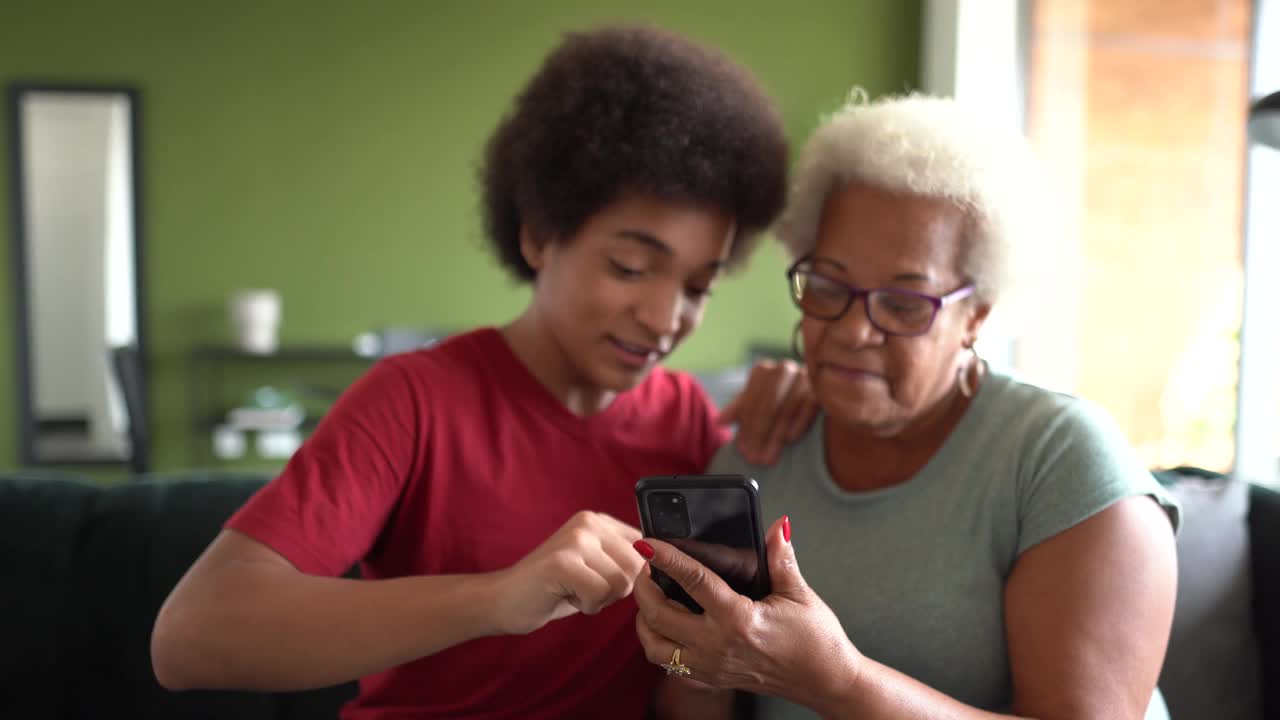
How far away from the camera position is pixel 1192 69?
4.84 metres

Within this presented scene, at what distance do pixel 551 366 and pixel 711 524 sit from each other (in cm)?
52

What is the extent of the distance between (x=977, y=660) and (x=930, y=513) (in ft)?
0.59

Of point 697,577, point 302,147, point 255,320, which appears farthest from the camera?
point 302,147

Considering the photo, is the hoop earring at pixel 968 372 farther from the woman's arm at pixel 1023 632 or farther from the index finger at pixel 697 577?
the index finger at pixel 697 577

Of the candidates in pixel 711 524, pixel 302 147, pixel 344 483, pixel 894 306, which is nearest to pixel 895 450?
pixel 894 306

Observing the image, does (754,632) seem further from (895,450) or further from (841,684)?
(895,450)

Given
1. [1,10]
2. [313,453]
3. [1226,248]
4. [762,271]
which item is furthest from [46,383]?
[1226,248]

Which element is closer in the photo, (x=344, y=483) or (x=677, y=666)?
(x=677, y=666)

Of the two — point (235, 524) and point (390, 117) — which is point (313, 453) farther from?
point (390, 117)

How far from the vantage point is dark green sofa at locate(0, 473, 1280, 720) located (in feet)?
5.28

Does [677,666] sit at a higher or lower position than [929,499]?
lower

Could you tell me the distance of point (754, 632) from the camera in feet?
3.22

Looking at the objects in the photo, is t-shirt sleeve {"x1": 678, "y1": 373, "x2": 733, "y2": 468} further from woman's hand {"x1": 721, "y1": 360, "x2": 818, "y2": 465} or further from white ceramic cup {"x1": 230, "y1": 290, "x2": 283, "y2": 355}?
white ceramic cup {"x1": 230, "y1": 290, "x2": 283, "y2": 355}

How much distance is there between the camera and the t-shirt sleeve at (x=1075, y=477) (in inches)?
45.0
